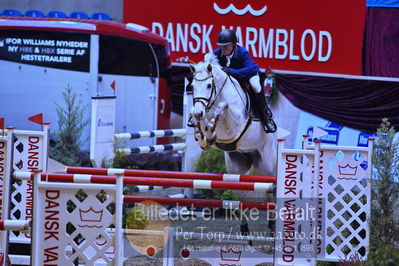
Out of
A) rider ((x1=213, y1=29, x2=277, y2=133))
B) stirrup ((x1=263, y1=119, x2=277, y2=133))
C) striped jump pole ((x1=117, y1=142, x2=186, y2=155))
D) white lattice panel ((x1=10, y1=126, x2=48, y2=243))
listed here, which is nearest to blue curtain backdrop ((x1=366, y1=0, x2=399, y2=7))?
striped jump pole ((x1=117, y1=142, x2=186, y2=155))

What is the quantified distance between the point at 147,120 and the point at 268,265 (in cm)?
581

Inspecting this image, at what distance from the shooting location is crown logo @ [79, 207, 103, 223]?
4.87 m

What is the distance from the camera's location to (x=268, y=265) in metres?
6.71

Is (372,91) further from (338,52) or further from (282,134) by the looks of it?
(282,134)

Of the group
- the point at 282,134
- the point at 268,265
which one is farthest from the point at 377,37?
the point at 268,265

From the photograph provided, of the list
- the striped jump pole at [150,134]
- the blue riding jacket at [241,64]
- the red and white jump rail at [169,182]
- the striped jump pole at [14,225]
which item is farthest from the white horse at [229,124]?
the striped jump pole at [14,225]

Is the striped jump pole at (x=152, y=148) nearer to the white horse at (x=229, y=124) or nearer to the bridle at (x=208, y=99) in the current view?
the white horse at (x=229, y=124)

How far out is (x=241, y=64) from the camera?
7.62 m

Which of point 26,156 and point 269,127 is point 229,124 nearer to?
point 269,127

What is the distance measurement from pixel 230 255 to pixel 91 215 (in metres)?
1.42

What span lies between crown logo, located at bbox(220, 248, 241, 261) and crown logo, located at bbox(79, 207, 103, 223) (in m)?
1.34

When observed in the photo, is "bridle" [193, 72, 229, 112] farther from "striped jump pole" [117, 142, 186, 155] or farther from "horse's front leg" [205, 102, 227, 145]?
"striped jump pole" [117, 142, 186, 155]

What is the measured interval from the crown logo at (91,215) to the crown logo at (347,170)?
7.65 ft

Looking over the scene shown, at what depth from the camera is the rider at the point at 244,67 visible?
748 centimetres
